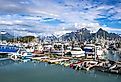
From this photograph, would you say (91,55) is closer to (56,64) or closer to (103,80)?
(56,64)

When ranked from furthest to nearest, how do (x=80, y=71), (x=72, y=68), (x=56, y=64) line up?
(x=56, y=64)
(x=72, y=68)
(x=80, y=71)

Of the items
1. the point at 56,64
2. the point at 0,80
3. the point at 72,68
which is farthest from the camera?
the point at 56,64

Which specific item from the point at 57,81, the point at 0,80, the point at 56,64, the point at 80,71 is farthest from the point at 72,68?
the point at 0,80

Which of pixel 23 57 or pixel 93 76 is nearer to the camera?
pixel 93 76

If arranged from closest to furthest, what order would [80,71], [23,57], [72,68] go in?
[80,71] → [72,68] → [23,57]

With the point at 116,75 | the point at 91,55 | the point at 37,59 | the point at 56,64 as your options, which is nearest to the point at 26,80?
the point at 116,75

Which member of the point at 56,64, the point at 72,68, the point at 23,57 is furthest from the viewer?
the point at 23,57

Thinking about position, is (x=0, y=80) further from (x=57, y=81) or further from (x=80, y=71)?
(x=80, y=71)

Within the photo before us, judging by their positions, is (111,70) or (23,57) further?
(23,57)
